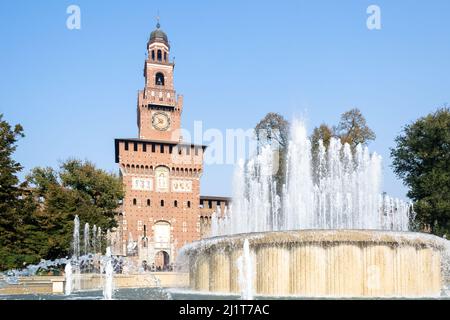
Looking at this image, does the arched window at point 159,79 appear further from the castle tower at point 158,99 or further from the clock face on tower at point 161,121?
the clock face on tower at point 161,121

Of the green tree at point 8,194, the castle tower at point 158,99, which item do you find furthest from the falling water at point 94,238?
the castle tower at point 158,99

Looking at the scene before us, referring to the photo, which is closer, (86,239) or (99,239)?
(86,239)

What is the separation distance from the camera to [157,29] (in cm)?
5509

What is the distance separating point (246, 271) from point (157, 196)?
117ft

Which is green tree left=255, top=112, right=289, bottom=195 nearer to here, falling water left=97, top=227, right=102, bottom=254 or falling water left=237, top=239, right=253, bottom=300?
falling water left=97, top=227, right=102, bottom=254

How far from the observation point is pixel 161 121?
52.0 metres

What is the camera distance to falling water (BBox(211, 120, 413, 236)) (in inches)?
821

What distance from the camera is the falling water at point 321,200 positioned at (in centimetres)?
2084

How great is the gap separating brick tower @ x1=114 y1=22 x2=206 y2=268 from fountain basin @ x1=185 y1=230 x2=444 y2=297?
1288 inches

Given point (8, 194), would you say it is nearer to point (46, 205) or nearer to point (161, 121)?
point (46, 205)

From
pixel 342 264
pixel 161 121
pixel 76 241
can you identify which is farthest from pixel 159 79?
pixel 342 264

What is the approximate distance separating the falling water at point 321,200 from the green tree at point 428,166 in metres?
1.23
